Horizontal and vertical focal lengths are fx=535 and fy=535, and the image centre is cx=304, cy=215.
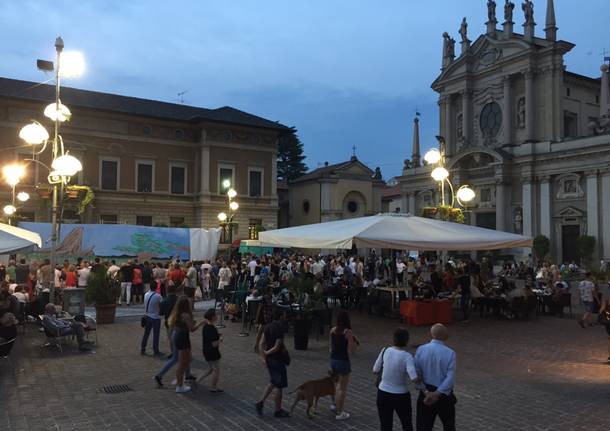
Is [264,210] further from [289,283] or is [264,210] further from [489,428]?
[489,428]

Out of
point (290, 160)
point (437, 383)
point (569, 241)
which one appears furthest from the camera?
point (290, 160)

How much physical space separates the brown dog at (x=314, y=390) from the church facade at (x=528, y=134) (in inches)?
1333

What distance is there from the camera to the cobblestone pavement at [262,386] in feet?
21.5

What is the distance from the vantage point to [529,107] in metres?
41.0

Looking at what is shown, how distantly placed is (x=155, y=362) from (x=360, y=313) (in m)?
8.49

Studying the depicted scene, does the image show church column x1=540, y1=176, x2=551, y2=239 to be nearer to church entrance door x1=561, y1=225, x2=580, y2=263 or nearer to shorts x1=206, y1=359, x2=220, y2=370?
church entrance door x1=561, y1=225, x2=580, y2=263

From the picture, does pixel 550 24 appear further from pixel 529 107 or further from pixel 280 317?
pixel 280 317

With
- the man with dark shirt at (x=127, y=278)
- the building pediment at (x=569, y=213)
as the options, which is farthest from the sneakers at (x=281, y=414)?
the building pediment at (x=569, y=213)

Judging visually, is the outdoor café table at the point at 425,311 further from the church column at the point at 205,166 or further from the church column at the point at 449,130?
the church column at the point at 449,130

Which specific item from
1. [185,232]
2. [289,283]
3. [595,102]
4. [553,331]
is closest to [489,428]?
[289,283]

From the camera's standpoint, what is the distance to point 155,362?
9797 millimetres

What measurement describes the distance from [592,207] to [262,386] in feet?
111

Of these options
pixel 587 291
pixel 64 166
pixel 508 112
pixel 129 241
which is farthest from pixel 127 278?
pixel 508 112

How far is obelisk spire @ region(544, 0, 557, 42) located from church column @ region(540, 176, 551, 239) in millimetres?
11026
